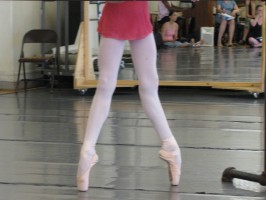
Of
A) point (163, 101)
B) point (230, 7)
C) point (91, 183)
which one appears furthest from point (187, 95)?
point (91, 183)

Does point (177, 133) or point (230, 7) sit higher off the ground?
point (230, 7)

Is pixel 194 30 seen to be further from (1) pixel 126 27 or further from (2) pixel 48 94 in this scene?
(1) pixel 126 27

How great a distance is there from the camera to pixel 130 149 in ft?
14.7

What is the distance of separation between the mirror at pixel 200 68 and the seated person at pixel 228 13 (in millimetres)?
183

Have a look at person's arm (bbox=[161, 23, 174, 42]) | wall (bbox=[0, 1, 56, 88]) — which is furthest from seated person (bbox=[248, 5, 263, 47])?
wall (bbox=[0, 1, 56, 88])

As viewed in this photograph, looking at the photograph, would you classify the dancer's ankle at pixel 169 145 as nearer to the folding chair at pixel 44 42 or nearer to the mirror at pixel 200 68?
the mirror at pixel 200 68

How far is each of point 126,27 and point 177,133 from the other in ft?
7.23

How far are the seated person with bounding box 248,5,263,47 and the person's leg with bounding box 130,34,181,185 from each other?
420cm

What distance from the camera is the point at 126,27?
3.09 meters

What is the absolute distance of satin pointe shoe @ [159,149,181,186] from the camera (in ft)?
11.1

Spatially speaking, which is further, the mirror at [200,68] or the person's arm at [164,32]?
the mirror at [200,68]

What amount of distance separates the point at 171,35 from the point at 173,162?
13.8ft

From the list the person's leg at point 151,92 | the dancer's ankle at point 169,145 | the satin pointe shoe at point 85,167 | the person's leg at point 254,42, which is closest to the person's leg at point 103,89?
the satin pointe shoe at point 85,167

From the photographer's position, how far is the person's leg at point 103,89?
10.3ft
